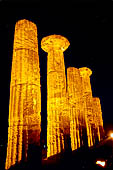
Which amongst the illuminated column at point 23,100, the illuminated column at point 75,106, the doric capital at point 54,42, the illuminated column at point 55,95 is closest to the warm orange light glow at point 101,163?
the illuminated column at point 23,100

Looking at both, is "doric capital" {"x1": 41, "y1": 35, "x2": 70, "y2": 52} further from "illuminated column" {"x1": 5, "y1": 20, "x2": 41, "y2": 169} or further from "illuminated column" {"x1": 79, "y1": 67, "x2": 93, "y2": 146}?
"illuminated column" {"x1": 79, "y1": 67, "x2": 93, "y2": 146}

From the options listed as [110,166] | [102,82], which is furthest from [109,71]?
[110,166]

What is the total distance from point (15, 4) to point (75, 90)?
800 centimetres

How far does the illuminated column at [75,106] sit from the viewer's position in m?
12.4

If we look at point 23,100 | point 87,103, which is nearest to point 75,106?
point 87,103

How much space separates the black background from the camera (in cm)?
1301

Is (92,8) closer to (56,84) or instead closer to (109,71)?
(56,84)

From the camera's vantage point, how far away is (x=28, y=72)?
7.79m

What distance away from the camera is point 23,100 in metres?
7.19

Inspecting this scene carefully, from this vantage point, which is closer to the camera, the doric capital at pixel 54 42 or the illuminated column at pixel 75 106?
the doric capital at pixel 54 42

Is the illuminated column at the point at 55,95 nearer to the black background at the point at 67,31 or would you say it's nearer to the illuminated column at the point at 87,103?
the black background at the point at 67,31

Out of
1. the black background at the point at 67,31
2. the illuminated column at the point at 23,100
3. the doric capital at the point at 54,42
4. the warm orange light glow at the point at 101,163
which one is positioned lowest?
the warm orange light glow at the point at 101,163

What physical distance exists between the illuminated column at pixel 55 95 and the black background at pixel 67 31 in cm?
347

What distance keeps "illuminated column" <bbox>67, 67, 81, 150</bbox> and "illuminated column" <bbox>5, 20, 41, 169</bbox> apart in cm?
579
